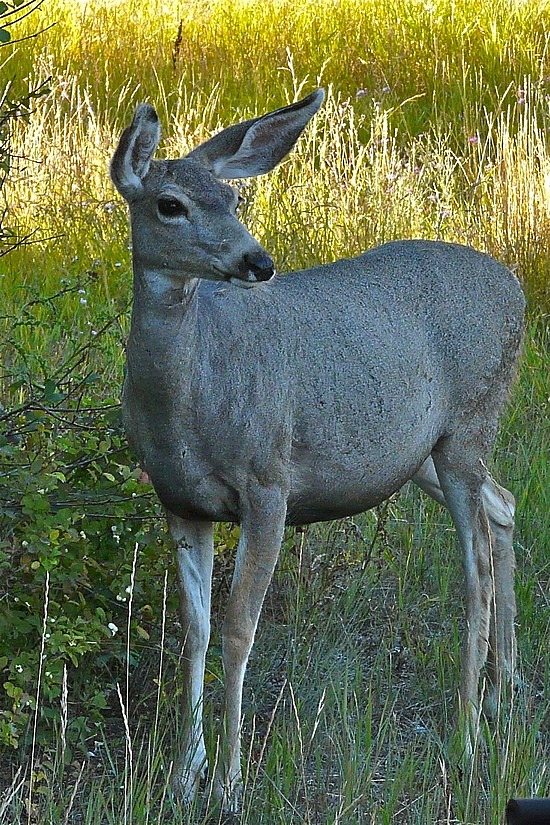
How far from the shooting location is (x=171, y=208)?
11.8ft

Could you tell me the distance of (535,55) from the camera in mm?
10812

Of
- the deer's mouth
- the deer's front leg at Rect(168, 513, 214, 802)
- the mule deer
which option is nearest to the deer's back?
the mule deer

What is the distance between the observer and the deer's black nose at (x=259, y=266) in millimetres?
3418

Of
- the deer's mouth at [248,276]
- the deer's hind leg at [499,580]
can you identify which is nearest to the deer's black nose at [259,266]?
the deer's mouth at [248,276]

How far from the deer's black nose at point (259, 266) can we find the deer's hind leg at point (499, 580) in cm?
146

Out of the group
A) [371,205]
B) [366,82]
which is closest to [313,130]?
[371,205]

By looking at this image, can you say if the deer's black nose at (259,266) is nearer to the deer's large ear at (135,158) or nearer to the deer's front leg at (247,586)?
the deer's large ear at (135,158)

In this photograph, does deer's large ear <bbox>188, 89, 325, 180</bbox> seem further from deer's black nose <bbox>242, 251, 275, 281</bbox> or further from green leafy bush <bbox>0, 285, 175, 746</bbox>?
green leafy bush <bbox>0, 285, 175, 746</bbox>

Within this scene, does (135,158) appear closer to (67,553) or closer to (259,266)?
(259,266)

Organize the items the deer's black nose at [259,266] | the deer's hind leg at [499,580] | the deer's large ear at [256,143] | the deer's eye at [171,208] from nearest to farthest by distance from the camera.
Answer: the deer's black nose at [259,266], the deer's eye at [171,208], the deer's large ear at [256,143], the deer's hind leg at [499,580]

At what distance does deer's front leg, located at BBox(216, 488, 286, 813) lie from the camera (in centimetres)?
381

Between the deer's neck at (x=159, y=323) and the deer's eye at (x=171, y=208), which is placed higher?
the deer's eye at (x=171, y=208)

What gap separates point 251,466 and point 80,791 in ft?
3.38

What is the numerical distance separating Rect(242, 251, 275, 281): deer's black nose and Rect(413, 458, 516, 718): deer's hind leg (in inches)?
57.5
